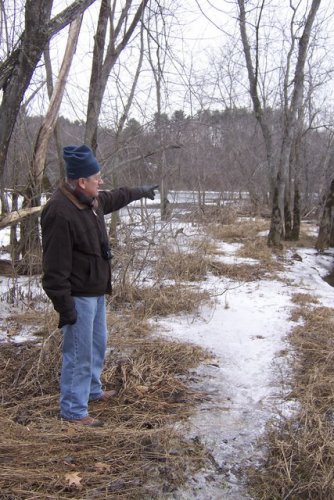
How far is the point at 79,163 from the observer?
2936 millimetres

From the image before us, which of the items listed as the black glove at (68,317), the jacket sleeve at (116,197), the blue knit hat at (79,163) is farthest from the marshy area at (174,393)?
the blue knit hat at (79,163)

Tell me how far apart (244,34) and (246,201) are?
372 inches

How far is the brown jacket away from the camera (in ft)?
9.37

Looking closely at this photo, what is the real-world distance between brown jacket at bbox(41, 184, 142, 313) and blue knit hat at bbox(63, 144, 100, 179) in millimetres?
126

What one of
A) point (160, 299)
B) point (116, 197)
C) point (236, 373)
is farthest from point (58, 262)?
point (160, 299)

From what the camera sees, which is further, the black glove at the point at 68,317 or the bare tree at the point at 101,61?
the bare tree at the point at 101,61

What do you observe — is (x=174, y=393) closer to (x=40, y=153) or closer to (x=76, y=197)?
(x=76, y=197)

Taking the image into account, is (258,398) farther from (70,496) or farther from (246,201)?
(246,201)

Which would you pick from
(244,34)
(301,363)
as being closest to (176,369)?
(301,363)

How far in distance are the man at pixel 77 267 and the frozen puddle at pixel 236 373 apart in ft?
2.85

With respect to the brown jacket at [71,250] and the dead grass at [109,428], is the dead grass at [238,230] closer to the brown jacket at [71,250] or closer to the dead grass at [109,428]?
the dead grass at [109,428]

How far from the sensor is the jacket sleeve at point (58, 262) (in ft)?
9.35

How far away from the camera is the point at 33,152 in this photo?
22.4 ft

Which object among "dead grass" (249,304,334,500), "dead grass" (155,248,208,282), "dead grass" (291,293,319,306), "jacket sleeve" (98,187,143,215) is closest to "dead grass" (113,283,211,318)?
"dead grass" (155,248,208,282)
